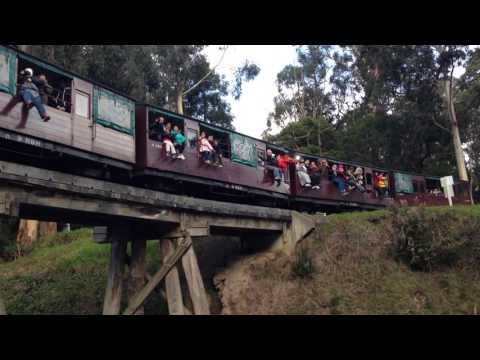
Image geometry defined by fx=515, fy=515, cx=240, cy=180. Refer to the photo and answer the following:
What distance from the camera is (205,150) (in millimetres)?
15250

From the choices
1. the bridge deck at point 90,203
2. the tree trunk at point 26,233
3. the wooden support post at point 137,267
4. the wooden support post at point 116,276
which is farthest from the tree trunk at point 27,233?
the bridge deck at point 90,203

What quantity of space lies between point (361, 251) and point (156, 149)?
7.24 metres

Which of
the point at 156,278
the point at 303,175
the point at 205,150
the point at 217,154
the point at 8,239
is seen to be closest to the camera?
the point at 156,278

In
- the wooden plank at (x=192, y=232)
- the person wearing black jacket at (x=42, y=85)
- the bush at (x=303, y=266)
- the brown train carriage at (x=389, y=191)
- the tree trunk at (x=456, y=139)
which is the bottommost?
the bush at (x=303, y=266)

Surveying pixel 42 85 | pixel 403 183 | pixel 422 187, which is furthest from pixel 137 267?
pixel 422 187

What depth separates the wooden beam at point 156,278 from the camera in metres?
11.5

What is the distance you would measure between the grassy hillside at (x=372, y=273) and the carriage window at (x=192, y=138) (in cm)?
449

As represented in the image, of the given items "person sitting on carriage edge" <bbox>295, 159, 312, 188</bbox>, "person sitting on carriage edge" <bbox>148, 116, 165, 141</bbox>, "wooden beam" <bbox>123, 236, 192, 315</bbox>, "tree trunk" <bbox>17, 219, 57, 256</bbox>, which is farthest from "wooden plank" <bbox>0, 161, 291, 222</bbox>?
"tree trunk" <bbox>17, 219, 57, 256</bbox>

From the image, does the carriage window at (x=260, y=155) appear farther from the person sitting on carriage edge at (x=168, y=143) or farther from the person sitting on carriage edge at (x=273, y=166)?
the person sitting on carriage edge at (x=168, y=143)

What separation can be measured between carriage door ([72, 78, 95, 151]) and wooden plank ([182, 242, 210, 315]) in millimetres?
3459

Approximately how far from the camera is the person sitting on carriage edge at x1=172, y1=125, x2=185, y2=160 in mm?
14320

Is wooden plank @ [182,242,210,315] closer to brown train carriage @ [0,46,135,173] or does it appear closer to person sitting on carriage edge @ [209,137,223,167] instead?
brown train carriage @ [0,46,135,173]

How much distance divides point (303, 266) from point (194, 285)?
465cm

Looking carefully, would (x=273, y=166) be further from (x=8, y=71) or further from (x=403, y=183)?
(x=8, y=71)
